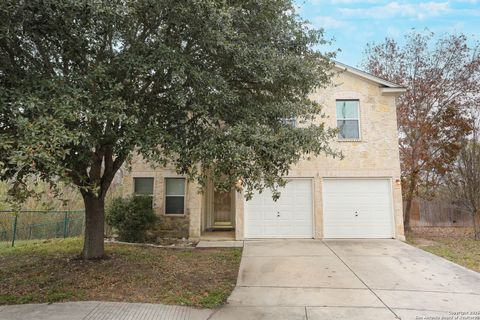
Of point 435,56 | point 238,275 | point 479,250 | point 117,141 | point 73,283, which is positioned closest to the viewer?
point 117,141

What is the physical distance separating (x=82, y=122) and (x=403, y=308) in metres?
5.86

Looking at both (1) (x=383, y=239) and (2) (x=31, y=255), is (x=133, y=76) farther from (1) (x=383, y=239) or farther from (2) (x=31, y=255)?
(1) (x=383, y=239)

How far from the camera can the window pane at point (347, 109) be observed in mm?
13352

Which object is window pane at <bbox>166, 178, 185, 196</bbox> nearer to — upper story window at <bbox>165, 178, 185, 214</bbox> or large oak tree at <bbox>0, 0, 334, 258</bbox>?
upper story window at <bbox>165, 178, 185, 214</bbox>

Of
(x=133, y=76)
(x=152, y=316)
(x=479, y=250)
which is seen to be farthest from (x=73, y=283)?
(x=479, y=250)

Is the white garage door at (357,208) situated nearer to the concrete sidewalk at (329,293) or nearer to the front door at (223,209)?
the concrete sidewalk at (329,293)

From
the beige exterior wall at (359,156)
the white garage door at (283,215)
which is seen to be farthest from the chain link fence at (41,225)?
the white garage door at (283,215)

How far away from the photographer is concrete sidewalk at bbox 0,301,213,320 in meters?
5.11

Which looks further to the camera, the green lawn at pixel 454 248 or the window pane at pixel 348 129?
the window pane at pixel 348 129

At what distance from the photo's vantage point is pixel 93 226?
27.6ft

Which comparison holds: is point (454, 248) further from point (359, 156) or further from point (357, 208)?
point (359, 156)

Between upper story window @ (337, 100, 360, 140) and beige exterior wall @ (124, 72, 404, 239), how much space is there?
0.17m

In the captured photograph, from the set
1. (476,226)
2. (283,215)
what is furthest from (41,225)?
(476,226)

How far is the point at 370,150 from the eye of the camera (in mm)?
13016
